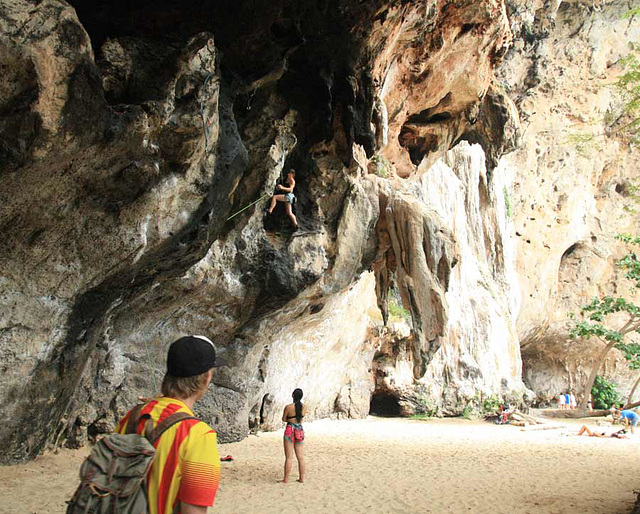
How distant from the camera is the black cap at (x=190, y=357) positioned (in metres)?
1.87

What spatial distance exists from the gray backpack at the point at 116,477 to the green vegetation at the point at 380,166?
12074mm

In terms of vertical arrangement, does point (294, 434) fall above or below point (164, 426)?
below

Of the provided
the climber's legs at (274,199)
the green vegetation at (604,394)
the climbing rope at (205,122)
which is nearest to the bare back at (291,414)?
the climbing rope at (205,122)

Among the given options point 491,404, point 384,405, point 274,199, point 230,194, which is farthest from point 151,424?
point 384,405

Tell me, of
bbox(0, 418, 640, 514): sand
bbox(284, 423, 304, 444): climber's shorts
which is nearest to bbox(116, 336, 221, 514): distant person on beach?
bbox(0, 418, 640, 514): sand

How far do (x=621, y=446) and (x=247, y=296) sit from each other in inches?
431

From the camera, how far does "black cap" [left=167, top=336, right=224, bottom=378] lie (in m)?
1.87

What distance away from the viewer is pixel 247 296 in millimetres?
10266

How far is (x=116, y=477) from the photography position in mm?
1606

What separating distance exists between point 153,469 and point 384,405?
884 inches

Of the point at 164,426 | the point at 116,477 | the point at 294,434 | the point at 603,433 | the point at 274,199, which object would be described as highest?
the point at 274,199

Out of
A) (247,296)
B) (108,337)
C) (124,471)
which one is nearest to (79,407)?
(108,337)

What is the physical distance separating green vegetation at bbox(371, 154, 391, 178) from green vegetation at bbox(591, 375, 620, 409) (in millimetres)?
21301

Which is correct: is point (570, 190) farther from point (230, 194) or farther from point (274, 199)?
point (230, 194)
